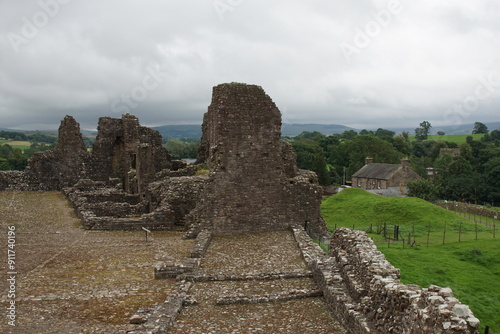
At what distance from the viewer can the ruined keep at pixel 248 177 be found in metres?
16.6

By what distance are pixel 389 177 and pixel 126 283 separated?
62.1 m

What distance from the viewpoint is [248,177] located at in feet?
55.4

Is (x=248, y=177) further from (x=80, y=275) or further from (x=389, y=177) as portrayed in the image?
(x=389, y=177)

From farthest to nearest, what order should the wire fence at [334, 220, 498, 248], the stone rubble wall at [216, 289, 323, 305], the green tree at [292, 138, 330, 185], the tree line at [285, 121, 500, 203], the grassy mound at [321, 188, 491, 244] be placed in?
the green tree at [292, 138, 330, 185]
the tree line at [285, 121, 500, 203]
the grassy mound at [321, 188, 491, 244]
the wire fence at [334, 220, 498, 248]
the stone rubble wall at [216, 289, 323, 305]

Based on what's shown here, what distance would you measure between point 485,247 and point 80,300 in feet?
66.7

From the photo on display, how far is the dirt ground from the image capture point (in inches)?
329

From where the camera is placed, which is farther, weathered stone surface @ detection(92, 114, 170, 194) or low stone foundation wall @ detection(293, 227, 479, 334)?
weathered stone surface @ detection(92, 114, 170, 194)

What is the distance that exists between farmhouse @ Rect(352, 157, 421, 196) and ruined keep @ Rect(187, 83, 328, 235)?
161ft

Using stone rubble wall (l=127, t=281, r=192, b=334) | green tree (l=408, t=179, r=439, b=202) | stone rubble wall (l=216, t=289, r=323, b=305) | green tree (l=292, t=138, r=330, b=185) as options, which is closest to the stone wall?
stone rubble wall (l=127, t=281, r=192, b=334)

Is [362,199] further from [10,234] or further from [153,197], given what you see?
[10,234]

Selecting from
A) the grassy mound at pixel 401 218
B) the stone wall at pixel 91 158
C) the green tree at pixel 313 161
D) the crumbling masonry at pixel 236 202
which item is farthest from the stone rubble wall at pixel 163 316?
the green tree at pixel 313 161

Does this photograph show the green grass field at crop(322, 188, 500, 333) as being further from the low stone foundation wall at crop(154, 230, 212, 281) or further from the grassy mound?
the low stone foundation wall at crop(154, 230, 212, 281)

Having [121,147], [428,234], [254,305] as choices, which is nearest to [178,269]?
[254,305]

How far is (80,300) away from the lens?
9492mm
